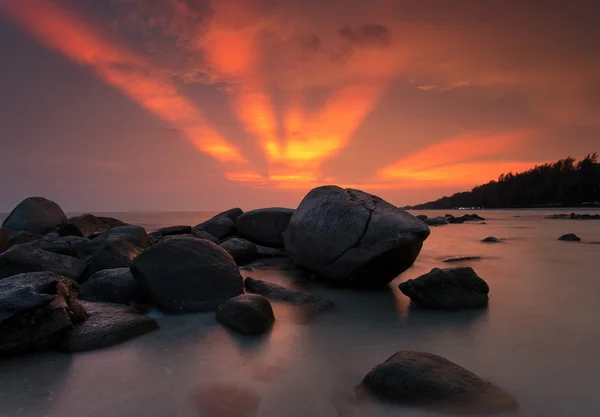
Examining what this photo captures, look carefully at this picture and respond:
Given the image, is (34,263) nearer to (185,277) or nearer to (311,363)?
(185,277)

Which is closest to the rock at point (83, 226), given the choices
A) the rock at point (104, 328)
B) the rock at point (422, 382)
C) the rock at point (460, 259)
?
the rock at point (104, 328)

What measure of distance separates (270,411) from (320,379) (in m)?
0.50

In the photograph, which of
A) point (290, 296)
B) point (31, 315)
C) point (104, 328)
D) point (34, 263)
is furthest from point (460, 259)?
point (34, 263)

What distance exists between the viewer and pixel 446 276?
14.2 ft

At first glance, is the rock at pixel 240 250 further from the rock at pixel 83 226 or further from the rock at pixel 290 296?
the rock at pixel 83 226

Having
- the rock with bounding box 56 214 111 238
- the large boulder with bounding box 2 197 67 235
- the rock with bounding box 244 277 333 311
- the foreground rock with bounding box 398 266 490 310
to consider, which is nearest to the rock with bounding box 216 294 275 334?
the rock with bounding box 244 277 333 311

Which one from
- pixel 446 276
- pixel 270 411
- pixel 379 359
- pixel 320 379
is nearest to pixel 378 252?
pixel 446 276

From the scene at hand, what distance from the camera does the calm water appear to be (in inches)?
88.0

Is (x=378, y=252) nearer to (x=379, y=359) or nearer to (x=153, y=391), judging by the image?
(x=379, y=359)

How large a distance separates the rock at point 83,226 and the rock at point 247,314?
7.75m

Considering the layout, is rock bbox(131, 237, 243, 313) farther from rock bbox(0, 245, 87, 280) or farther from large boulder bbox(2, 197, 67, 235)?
large boulder bbox(2, 197, 67, 235)

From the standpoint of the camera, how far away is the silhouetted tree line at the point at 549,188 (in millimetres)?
49312

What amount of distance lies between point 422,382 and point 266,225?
24.1ft

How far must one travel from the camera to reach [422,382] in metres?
2.32
